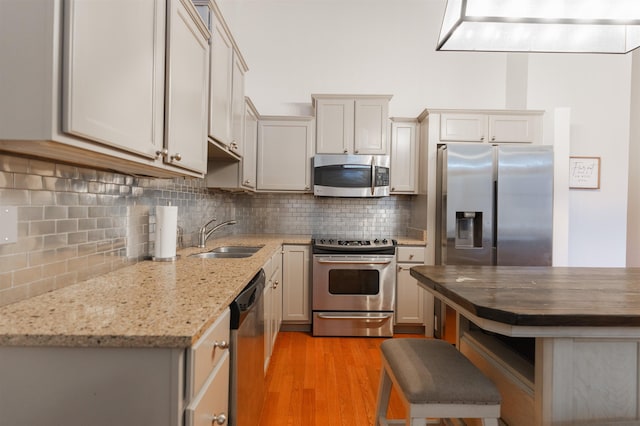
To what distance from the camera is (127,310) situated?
933 mm

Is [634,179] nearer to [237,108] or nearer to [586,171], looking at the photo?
[586,171]

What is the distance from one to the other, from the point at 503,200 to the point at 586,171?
1418 mm

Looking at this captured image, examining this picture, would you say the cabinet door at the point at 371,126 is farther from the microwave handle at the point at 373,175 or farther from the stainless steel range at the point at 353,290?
the stainless steel range at the point at 353,290

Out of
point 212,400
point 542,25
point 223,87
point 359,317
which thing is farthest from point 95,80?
point 359,317

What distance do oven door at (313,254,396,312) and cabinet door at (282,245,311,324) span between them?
11 centimetres

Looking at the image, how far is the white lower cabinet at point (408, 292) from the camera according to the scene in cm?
319

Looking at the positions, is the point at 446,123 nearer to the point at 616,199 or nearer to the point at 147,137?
the point at 616,199

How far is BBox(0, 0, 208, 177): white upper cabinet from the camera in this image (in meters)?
0.76

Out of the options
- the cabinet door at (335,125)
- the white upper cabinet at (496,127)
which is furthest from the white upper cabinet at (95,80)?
the white upper cabinet at (496,127)

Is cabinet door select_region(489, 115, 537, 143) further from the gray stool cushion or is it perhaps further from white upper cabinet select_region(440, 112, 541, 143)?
the gray stool cushion

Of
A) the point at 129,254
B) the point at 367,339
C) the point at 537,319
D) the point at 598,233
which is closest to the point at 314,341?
the point at 367,339

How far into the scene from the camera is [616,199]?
3.61 metres

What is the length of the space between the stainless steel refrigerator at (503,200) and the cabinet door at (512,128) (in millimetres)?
297

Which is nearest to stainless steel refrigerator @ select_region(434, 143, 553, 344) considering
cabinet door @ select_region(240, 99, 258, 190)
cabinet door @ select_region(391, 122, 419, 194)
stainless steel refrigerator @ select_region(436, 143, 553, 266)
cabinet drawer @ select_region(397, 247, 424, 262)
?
stainless steel refrigerator @ select_region(436, 143, 553, 266)
